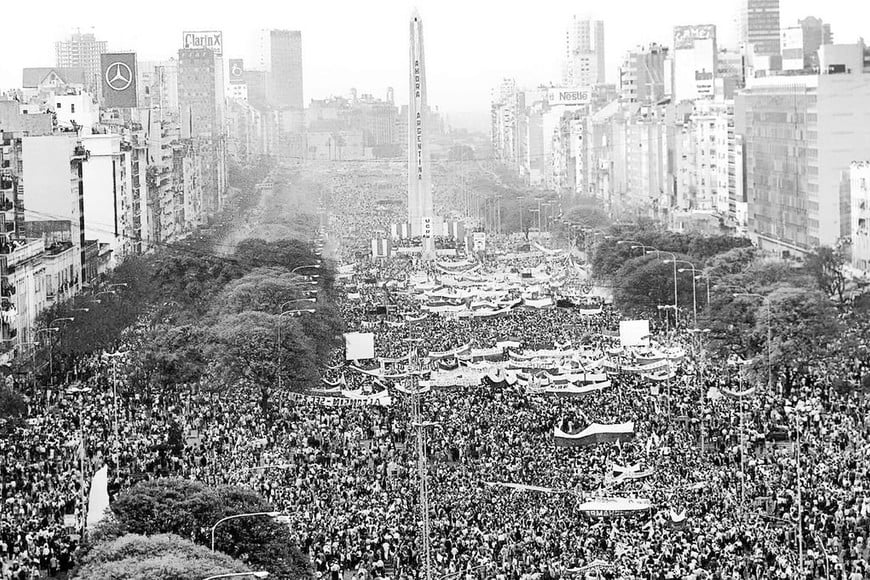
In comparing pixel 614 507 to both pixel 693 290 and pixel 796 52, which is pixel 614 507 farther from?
pixel 796 52

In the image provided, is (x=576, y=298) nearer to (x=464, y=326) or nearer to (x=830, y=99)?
(x=464, y=326)

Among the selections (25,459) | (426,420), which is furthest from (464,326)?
(25,459)

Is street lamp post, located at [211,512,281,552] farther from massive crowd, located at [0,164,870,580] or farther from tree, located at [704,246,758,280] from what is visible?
tree, located at [704,246,758,280]

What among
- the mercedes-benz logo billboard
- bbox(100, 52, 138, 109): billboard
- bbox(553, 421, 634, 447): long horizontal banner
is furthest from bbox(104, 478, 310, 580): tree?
the mercedes-benz logo billboard

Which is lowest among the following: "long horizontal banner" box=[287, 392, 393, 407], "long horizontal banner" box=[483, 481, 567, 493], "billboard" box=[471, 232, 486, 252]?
"long horizontal banner" box=[287, 392, 393, 407]

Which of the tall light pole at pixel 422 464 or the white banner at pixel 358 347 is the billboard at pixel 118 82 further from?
the tall light pole at pixel 422 464

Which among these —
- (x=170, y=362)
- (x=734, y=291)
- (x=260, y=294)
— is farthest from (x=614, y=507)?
(x=260, y=294)
